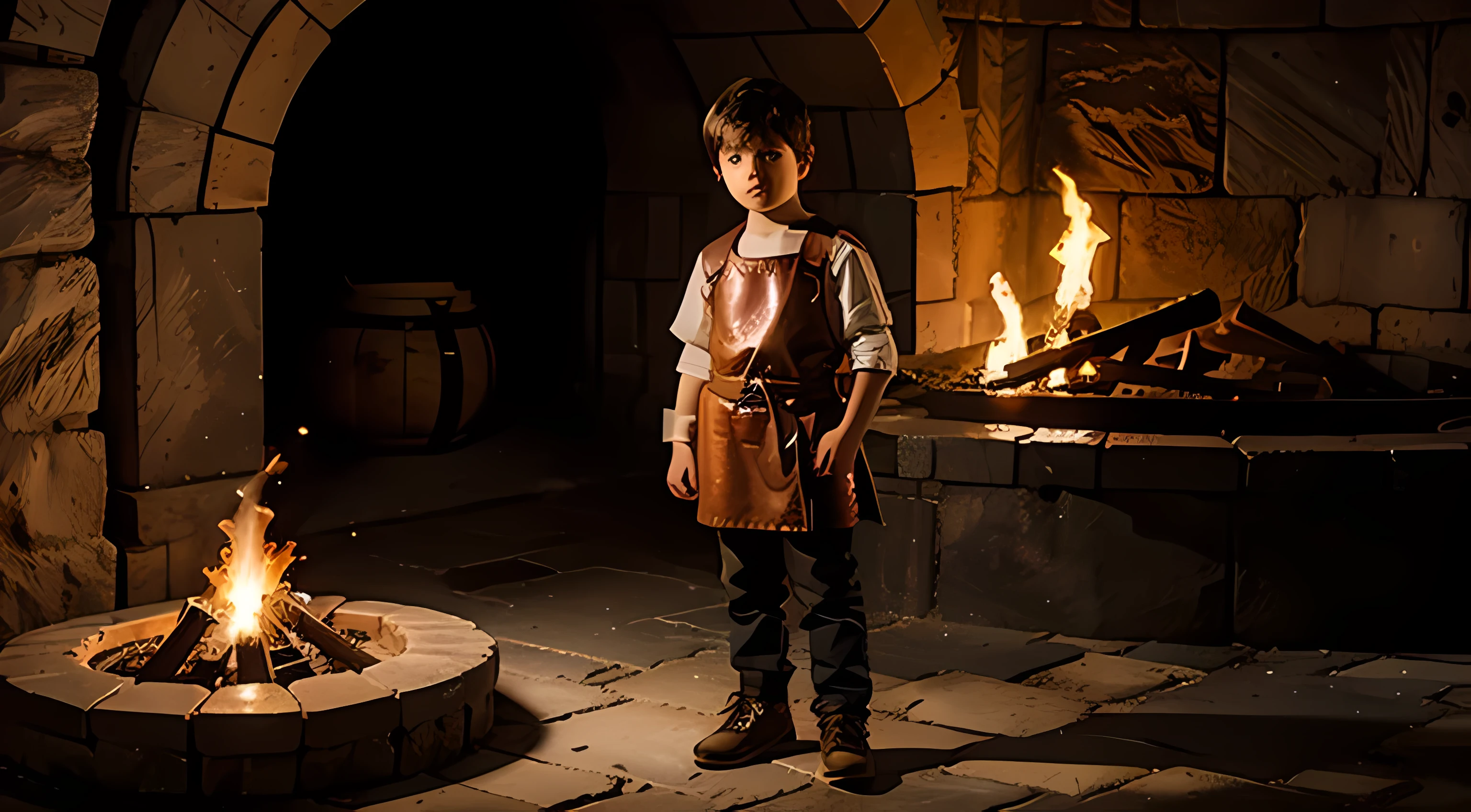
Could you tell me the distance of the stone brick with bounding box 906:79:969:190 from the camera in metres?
6.28

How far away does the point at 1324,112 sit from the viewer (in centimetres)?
650

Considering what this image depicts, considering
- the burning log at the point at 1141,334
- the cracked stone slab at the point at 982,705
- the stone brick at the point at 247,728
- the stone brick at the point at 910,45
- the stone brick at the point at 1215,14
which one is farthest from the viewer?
the stone brick at the point at 1215,14

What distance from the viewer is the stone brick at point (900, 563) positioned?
509cm

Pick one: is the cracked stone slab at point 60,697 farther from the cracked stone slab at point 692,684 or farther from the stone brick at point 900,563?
the stone brick at point 900,563

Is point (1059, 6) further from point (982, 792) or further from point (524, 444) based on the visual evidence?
point (982, 792)

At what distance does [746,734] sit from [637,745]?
0.29m

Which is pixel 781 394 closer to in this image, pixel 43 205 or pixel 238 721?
pixel 238 721

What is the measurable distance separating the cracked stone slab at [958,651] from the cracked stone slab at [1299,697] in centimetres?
44

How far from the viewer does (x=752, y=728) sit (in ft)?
12.6

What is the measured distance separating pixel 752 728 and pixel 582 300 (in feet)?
13.2

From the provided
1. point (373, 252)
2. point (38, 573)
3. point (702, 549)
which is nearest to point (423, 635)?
point (38, 573)

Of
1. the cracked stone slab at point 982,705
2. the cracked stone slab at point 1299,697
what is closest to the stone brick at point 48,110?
the cracked stone slab at point 982,705

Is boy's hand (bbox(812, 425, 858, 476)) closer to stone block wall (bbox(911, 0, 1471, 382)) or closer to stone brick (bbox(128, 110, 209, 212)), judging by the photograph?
stone brick (bbox(128, 110, 209, 212))

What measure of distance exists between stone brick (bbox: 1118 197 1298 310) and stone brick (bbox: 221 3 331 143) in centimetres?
347
